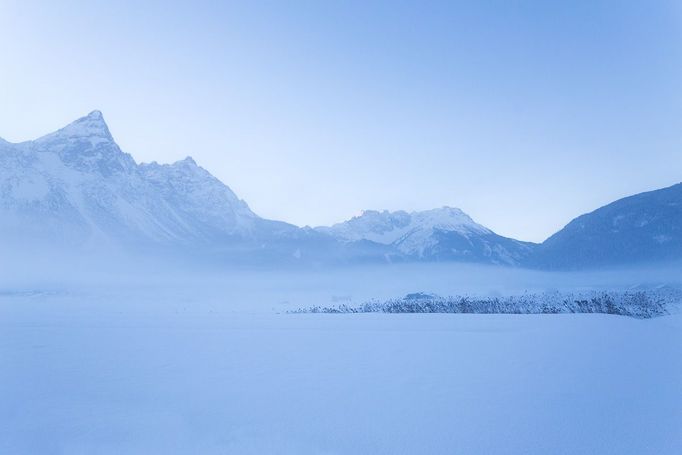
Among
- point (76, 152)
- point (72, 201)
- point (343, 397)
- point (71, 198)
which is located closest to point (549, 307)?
point (343, 397)

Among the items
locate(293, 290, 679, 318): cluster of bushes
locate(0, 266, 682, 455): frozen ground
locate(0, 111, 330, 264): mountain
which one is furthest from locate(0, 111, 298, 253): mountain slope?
locate(0, 266, 682, 455): frozen ground

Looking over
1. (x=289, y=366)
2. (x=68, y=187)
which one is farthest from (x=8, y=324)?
(x=68, y=187)

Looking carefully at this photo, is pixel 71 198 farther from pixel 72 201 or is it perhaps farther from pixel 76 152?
pixel 76 152

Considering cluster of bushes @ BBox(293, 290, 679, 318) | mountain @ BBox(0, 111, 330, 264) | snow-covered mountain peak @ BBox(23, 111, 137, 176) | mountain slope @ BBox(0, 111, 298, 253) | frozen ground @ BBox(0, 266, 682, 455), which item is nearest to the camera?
frozen ground @ BBox(0, 266, 682, 455)

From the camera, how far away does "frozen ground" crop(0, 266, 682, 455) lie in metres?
7.20

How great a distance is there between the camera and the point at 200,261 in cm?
18988

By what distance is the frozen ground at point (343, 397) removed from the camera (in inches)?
283

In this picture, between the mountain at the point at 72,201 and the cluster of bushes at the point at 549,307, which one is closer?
the cluster of bushes at the point at 549,307

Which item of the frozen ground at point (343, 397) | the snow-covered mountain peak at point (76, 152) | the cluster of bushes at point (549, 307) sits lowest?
the cluster of bushes at point (549, 307)

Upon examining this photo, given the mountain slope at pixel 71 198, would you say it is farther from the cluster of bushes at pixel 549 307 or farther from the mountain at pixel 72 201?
the cluster of bushes at pixel 549 307

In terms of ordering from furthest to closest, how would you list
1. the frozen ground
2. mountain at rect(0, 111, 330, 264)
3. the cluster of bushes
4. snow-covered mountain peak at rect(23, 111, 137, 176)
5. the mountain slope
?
snow-covered mountain peak at rect(23, 111, 137, 176), the mountain slope, mountain at rect(0, 111, 330, 264), the cluster of bushes, the frozen ground

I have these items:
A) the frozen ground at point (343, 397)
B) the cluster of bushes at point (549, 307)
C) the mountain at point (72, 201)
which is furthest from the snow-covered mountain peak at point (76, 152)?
the frozen ground at point (343, 397)

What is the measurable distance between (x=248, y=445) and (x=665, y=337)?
1987cm

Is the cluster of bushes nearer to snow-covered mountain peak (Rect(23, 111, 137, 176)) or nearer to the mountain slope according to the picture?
the mountain slope
